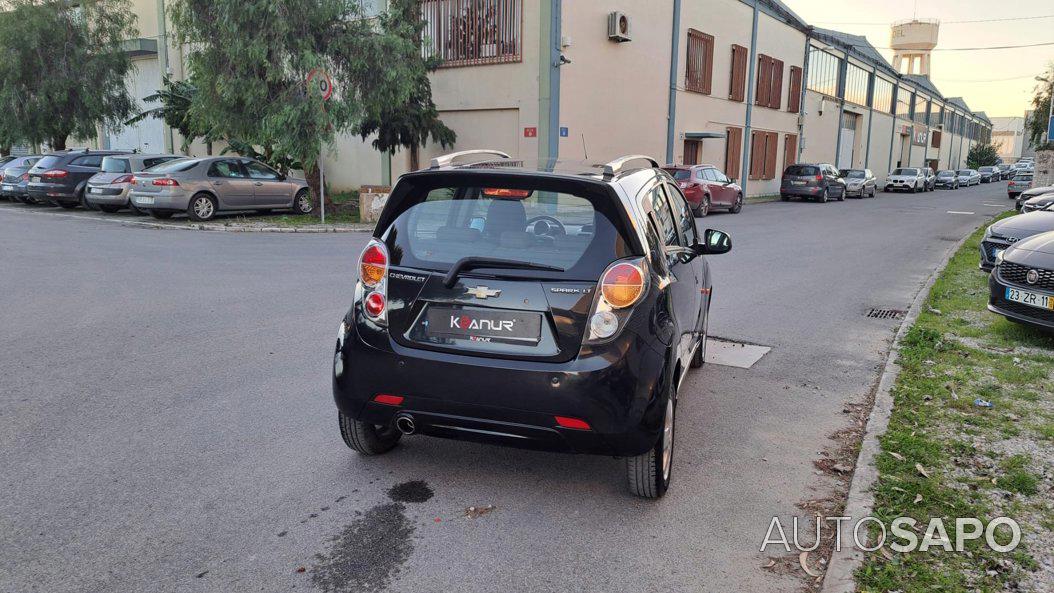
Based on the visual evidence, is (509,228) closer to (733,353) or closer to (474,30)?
(733,353)

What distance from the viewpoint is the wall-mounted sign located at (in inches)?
2552

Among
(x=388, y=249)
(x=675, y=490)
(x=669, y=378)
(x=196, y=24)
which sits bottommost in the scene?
(x=675, y=490)

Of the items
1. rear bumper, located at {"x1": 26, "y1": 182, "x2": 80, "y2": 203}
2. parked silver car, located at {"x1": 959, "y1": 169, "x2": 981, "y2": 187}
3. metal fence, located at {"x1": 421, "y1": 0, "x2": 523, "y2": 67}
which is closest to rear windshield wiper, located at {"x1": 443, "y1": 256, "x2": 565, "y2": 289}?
metal fence, located at {"x1": 421, "y1": 0, "x2": 523, "y2": 67}

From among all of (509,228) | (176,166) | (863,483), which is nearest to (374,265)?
(509,228)

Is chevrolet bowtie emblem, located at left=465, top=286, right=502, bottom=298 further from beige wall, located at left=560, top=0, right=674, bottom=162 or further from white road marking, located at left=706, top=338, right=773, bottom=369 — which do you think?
beige wall, located at left=560, top=0, right=674, bottom=162

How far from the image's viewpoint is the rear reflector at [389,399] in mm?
3705

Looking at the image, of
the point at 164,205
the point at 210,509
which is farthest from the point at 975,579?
the point at 164,205

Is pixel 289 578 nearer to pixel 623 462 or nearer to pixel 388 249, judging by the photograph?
pixel 388 249

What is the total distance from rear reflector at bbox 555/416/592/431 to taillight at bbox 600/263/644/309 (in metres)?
0.55

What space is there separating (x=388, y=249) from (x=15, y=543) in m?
2.10

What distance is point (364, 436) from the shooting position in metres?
4.22

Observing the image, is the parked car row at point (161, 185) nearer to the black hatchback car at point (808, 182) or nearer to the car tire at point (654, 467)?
the car tire at point (654, 467)

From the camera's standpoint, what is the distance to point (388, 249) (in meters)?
3.90

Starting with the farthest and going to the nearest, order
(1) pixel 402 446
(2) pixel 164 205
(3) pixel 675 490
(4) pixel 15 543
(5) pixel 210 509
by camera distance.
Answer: (2) pixel 164 205 → (1) pixel 402 446 → (3) pixel 675 490 → (5) pixel 210 509 → (4) pixel 15 543
